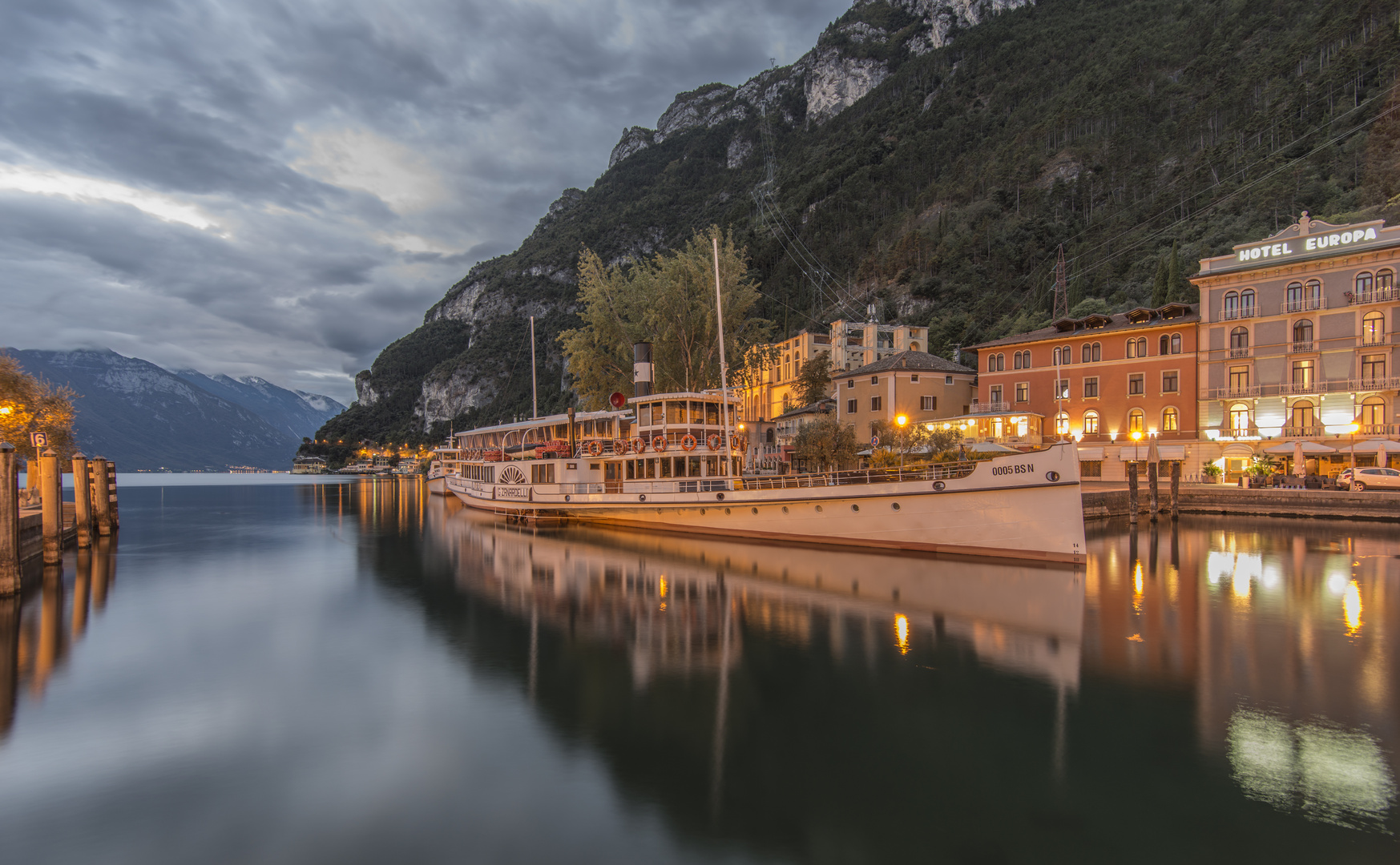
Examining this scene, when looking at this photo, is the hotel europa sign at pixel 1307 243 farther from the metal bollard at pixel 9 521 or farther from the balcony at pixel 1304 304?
the metal bollard at pixel 9 521

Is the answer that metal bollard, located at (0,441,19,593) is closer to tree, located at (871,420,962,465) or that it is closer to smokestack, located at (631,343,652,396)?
smokestack, located at (631,343,652,396)

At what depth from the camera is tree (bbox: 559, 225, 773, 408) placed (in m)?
36.0

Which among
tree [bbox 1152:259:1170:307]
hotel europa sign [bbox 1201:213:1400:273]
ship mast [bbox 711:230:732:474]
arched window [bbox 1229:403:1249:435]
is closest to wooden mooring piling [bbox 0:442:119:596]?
ship mast [bbox 711:230:732:474]

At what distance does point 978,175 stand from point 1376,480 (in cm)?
9302

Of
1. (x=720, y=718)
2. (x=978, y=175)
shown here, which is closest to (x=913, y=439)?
(x=720, y=718)

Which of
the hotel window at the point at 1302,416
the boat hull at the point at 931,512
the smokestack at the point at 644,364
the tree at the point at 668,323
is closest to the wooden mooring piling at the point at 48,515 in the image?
the boat hull at the point at 931,512

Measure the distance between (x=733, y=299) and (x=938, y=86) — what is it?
13000 cm

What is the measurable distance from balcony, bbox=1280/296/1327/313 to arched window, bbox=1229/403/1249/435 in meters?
5.42

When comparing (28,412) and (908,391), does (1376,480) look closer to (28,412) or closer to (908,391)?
(908,391)

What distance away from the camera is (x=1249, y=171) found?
7250 cm

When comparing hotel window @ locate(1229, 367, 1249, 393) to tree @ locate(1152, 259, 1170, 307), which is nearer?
hotel window @ locate(1229, 367, 1249, 393)

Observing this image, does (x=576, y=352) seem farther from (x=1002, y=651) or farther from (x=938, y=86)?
(x=938, y=86)

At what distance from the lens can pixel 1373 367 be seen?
34.1m

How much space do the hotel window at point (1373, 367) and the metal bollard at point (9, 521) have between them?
52390 mm
